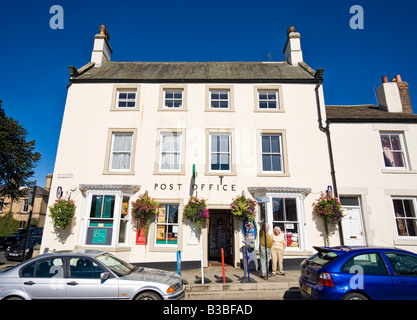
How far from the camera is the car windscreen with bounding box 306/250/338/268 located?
5.51 m

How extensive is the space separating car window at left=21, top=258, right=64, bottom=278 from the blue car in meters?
5.89

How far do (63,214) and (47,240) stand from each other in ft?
5.46

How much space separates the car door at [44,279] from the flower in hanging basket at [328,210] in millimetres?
10009

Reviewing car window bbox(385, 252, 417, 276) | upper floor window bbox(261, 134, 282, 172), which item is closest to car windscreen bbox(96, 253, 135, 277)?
car window bbox(385, 252, 417, 276)

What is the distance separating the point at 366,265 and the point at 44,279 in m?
7.30

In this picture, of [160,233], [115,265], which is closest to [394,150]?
[160,233]

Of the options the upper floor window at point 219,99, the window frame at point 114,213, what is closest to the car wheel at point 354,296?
the window frame at point 114,213

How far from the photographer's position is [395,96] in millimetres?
13258

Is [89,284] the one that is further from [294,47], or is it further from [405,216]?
[294,47]

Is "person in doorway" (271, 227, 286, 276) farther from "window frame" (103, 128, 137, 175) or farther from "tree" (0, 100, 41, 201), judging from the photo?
"tree" (0, 100, 41, 201)

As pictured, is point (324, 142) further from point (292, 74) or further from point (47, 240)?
point (47, 240)

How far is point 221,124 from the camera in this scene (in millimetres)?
12172

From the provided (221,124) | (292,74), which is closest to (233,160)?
(221,124)

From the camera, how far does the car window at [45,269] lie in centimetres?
515
